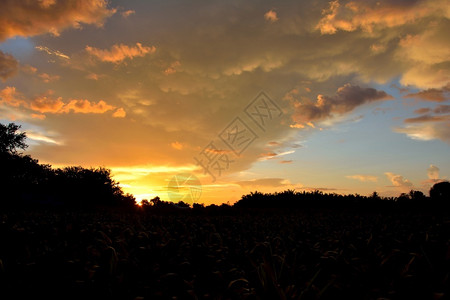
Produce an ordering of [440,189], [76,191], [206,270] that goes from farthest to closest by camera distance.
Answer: [76,191]
[440,189]
[206,270]

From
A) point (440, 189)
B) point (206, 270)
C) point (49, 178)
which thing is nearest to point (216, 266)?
point (206, 270)

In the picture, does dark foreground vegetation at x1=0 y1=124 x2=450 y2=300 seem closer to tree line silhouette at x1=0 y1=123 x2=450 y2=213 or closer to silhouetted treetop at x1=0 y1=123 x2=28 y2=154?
tree line silhouette at x1=0 y1=123 x2=450 y2=213

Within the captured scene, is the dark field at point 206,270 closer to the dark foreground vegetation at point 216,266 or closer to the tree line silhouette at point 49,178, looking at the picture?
the dark foreground vegetation at point 216,266

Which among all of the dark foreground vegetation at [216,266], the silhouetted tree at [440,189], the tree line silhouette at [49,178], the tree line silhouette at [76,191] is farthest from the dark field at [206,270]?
the tree line silhouette at [49,178]

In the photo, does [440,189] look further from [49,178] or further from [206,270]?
[49,178]

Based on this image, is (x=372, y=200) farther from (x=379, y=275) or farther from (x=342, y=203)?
(x=379, y=275)

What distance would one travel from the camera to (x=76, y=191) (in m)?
34.5

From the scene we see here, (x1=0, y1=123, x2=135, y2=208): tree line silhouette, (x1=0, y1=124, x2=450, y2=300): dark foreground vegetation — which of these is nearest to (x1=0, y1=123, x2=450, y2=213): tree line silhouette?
(x1=0, y1=123, x2=135, y2=208): tree line silhouette

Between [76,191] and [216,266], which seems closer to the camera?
[216,266]

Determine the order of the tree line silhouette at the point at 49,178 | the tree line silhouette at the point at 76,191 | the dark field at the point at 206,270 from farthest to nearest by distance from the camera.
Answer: the tree line silhouette at the point at 49,178 → the tree line silhouette at the point at 76,191 → the dark field at the point at 206,270

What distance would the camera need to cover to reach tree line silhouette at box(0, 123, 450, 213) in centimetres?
2191

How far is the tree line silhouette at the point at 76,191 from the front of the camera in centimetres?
2191

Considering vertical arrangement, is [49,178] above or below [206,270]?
above

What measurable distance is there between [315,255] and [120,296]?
3.51m
